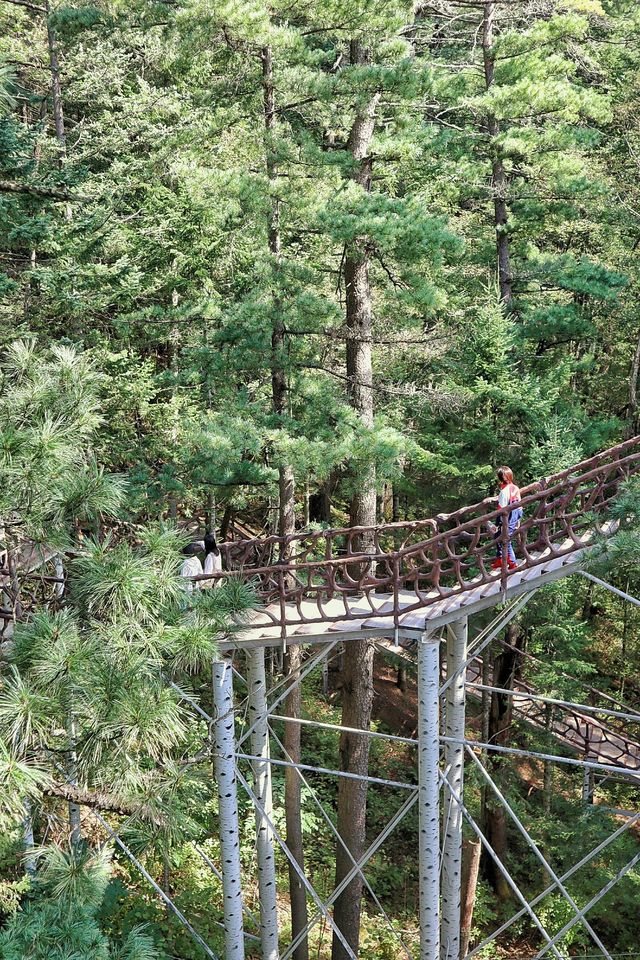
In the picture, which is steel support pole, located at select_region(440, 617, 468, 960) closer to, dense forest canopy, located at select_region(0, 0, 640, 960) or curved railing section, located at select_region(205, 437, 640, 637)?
curved railing section, located at select_region(205, 437, 640, 637)

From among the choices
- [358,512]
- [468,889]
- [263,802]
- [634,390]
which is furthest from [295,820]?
[634,390]

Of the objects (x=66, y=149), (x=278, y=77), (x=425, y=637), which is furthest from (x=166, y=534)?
(x=66, y=149)

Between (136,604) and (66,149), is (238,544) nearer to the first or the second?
(136,604)

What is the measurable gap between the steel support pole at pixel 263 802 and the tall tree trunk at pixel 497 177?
7202mm

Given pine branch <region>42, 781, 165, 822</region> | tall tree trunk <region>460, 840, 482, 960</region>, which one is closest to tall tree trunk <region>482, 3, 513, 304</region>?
tall tree trunk <region>460, 840, 482, 960</region>

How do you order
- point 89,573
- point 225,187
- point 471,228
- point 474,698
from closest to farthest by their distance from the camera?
point 89,573
point 225,187
point 471,228
point 474,698

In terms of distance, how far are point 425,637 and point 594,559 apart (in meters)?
1.71

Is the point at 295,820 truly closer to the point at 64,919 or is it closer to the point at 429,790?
the point at 429,790

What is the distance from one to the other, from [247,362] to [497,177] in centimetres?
571

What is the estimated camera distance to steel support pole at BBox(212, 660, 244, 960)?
26.6ft

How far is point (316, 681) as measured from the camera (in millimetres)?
19750

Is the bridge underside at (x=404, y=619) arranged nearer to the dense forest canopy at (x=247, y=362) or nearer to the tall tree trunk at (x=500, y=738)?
the dense forest canopy at (x=247, y=362)

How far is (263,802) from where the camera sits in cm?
944

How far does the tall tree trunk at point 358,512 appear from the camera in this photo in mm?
10109
